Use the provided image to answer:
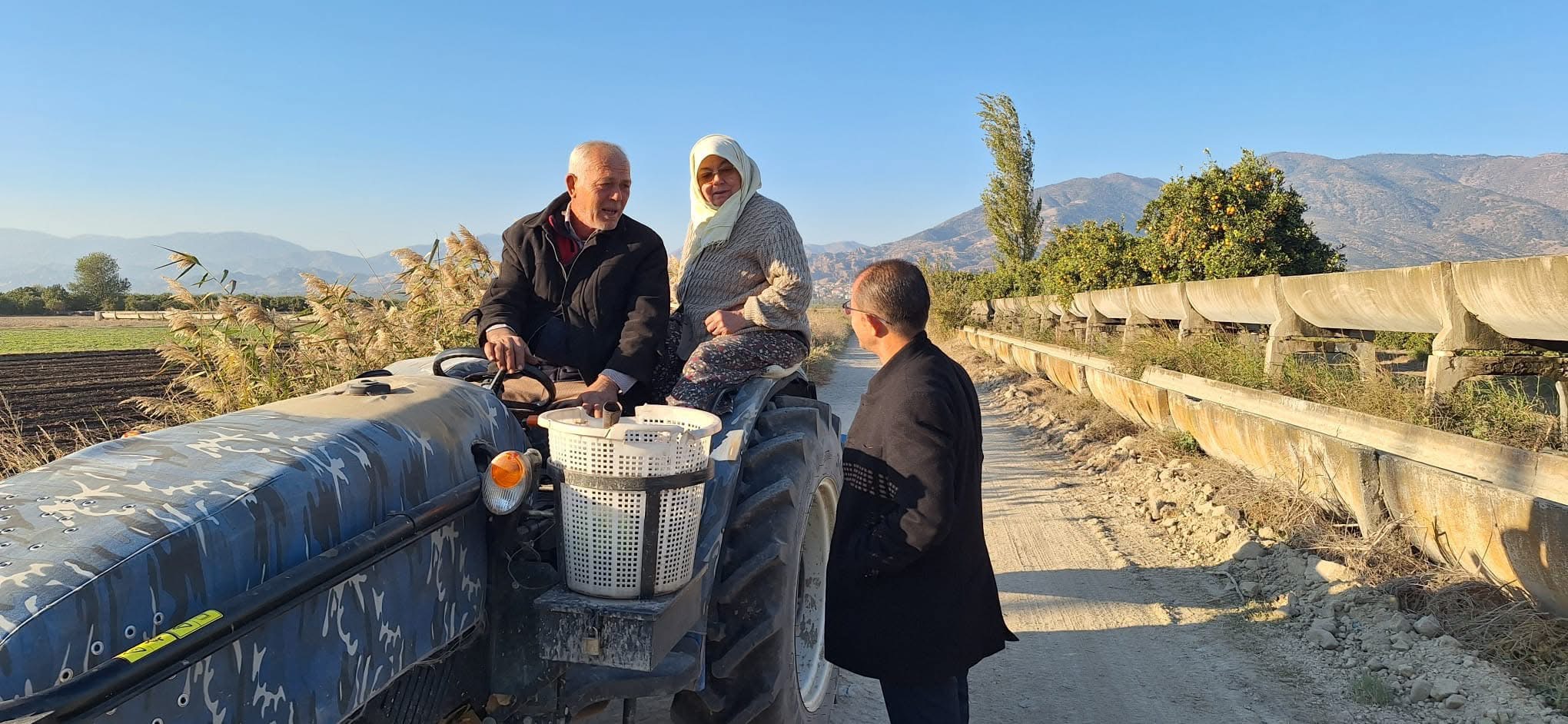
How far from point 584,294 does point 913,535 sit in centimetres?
173

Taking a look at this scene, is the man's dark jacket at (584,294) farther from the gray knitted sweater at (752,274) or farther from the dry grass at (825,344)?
the dry grass at (825,344)

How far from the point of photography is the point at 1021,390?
14.2 m

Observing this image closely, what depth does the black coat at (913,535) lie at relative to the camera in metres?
2.52

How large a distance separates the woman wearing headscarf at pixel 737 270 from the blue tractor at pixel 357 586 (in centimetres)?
92

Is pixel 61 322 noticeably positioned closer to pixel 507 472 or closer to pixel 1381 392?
pixel 507 472

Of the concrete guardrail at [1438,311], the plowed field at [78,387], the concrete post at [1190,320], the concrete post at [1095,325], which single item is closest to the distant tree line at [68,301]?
the plowed field at [78,387]

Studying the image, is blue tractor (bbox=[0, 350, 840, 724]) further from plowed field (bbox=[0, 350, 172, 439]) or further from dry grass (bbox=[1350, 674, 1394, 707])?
plowed field (bbox=[0, 350, 172, 439])

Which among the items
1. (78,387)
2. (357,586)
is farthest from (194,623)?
(78,387)

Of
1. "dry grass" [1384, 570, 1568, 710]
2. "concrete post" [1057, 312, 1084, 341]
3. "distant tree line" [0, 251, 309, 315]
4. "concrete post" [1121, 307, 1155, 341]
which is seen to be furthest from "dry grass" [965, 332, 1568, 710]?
"distant tree line" [0, 251, 309, 315]

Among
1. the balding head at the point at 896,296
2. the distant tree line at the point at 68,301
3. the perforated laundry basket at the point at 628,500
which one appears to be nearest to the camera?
the perforated laundry basket at the point at 628,500

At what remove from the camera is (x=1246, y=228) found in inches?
528

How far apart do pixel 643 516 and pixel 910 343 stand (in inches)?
42.2

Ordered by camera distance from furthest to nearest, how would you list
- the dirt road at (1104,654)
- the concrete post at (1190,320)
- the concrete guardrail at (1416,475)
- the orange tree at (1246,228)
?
the orange tree at (1246,228)
the concrete post at (1190,320)
the concrete guardrail at (1416,475)
the dirt road at (1104,654)

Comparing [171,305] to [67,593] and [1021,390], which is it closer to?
[67,593]
